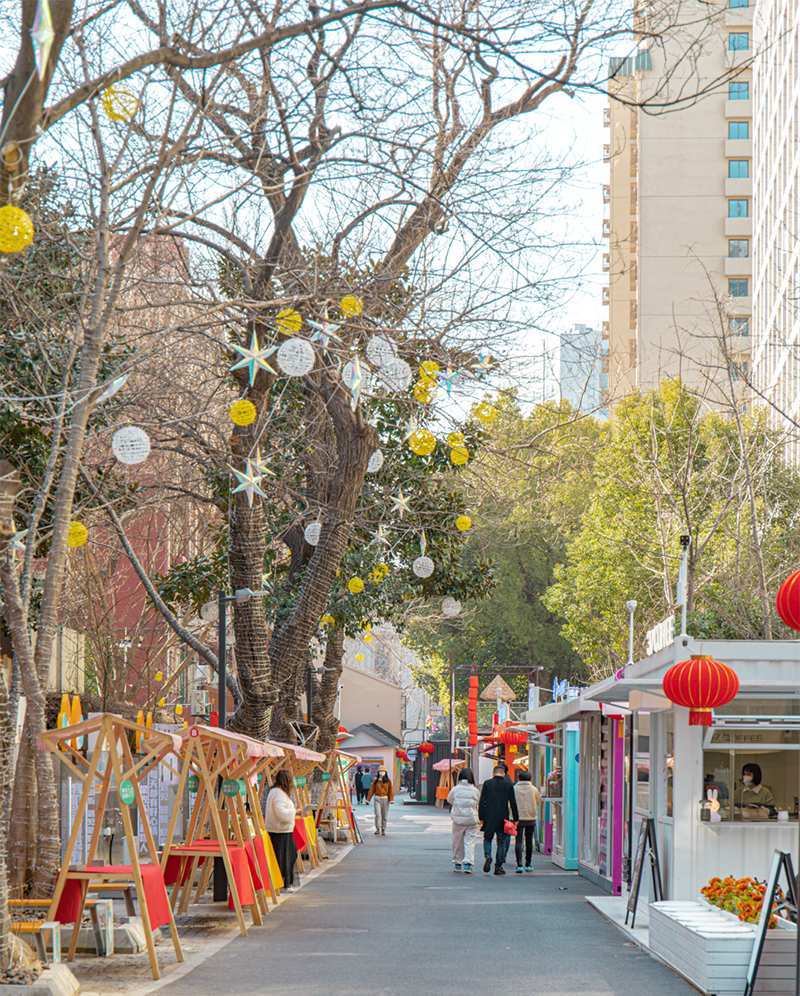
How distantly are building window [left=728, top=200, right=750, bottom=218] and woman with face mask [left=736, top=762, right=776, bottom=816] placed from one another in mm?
61941

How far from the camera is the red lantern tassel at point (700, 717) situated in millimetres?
11500

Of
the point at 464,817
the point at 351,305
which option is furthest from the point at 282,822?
the point at 351,305

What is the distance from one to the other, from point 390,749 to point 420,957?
5938 cm

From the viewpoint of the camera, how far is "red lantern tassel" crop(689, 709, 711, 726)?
11.5m

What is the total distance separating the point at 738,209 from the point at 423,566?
182 feet

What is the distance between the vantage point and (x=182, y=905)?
1357cm

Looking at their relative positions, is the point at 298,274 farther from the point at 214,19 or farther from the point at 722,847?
the point at 722,847

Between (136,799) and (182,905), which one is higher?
(136,799)

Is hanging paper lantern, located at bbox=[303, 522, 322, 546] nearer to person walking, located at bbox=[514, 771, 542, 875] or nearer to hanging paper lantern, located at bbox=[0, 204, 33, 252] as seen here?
person walking, located at bbox=[514, 771, 542, 875]

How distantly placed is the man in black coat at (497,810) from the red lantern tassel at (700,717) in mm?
9137

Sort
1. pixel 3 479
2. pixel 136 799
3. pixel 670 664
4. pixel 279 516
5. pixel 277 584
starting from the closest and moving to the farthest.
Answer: pixel 3 479, pixel 136 799, pixel 670 664, pixel 279 516, pixel 277 584

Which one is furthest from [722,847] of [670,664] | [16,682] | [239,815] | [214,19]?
[214,19]

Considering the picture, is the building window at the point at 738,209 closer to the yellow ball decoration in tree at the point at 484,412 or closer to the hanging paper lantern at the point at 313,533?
the hanging paper lantern at the point at 313,533

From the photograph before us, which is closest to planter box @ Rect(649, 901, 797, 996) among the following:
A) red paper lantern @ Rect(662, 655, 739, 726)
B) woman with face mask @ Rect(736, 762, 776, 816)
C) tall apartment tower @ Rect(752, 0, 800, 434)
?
red paper lantern @ Rect(662, 655, 739, 726)
